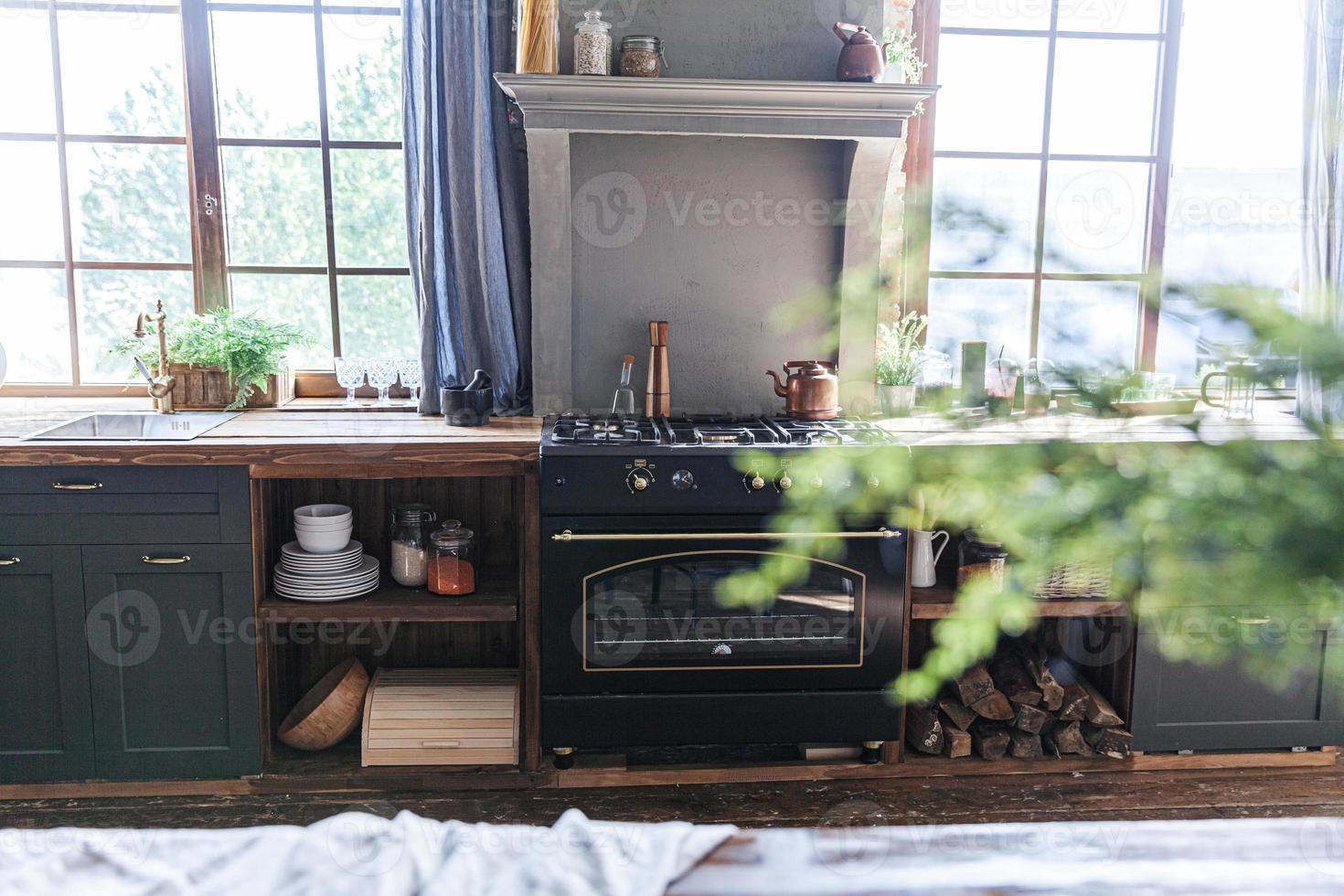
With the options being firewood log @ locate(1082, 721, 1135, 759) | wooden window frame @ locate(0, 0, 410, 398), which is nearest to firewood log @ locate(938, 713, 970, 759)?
firewood log @ locate(1082, 721, 1135, 759)

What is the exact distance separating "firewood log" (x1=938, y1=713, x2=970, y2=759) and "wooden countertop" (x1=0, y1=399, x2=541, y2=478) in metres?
1.41

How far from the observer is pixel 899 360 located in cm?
329

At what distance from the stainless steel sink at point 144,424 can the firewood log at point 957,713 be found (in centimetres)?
222

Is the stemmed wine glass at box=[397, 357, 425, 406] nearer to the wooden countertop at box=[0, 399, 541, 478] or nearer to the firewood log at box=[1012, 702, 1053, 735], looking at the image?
the wooden countertop at box=[0, 399, 541, 478]

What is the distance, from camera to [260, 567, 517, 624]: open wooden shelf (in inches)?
109

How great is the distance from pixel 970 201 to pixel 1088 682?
3040mm

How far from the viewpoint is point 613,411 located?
3.25 m

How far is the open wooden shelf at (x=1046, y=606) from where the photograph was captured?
9.53ft

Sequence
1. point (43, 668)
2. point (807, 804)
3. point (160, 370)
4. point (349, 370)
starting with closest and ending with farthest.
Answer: point (43, 668) < point (807, 804) < point (160, 370) < point (349, 370)

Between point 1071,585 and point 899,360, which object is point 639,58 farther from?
point 1071,585

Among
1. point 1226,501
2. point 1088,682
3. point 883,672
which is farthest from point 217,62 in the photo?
point 1226,501

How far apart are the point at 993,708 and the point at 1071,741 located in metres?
0.25

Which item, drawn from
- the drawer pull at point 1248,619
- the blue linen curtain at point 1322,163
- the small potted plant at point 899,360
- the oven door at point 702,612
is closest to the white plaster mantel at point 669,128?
the small potted plant at point 899,360

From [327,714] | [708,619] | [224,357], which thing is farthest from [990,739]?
[224,357]
